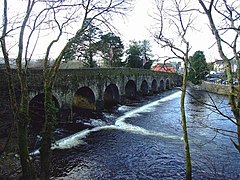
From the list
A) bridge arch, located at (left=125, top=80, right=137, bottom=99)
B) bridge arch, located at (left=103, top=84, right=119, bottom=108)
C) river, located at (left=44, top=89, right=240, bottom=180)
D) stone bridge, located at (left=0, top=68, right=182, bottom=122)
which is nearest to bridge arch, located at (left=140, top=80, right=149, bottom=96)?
stone bridge, located at (left=0, top=68, right=182, bottom=122)

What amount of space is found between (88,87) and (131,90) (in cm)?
1447

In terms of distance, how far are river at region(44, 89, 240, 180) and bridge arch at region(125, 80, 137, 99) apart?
51.5ft

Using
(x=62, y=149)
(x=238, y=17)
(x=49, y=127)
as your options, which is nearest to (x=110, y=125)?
(x=62, y=149)

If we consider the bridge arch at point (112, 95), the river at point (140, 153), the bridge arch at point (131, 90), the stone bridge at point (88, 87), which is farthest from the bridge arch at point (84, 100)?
the bridge arch at point (131, 90)

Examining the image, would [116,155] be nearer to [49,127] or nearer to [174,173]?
[174,173]

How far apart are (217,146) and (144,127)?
18.0 ft

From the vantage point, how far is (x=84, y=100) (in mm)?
23344

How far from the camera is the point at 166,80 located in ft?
169

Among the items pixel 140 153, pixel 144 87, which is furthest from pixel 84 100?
pixel 144 87

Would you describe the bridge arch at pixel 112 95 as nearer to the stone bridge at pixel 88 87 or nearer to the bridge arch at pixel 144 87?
the stone bridge at pixel 88 87

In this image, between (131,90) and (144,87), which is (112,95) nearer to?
(131,90)

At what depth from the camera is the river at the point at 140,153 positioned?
9.91m

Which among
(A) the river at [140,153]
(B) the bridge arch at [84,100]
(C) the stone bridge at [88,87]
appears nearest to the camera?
(A) the river at [140,153]

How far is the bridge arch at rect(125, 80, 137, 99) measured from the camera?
34000 millimetres
